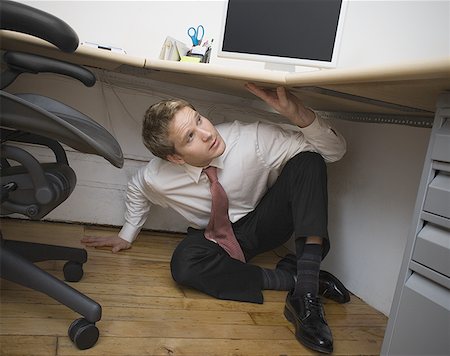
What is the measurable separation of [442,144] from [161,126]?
859mm

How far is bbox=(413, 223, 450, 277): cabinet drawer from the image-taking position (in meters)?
0.76

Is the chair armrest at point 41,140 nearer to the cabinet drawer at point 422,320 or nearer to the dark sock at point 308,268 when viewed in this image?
the dark sock at point 308,268

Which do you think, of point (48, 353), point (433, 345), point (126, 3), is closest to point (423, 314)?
point (433, 345)

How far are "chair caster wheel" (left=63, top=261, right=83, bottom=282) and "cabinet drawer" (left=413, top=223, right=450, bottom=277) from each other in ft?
3.12

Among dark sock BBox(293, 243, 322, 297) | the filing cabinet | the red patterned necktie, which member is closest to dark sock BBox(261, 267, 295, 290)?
the red patterned necktie

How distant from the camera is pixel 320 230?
125 centimetres

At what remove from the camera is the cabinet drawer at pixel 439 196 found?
2.54 ft

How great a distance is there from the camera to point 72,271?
125 cm

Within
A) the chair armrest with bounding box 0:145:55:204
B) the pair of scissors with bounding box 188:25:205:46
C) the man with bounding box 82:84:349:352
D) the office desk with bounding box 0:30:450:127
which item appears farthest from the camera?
the pair of scissors with bounding box 188:25:205:46

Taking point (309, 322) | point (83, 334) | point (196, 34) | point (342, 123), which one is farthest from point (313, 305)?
point (196, 34)

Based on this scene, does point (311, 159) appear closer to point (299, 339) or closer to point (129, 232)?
point (299, 339)

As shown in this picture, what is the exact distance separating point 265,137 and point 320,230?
0.40 meters

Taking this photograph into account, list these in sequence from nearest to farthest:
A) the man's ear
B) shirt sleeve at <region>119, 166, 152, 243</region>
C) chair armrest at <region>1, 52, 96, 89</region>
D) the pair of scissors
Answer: chair armrest at <region>1, 52, 96, 89</region>, the man's ear, shirt sleeve at <region>119, 166, 152, 243</region>, the pair of scissors

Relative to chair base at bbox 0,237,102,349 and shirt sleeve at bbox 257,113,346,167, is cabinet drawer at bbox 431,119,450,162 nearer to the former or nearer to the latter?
shirt sleeve at bbox 257,113,346,167
